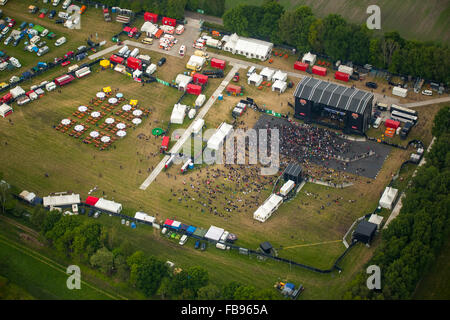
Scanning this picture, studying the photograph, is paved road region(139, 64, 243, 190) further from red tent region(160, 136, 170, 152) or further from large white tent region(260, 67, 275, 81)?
large white tent region(260, 67, 275, 81)

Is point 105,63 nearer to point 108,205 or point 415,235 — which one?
point 108,205

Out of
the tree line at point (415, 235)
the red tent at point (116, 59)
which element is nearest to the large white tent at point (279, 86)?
the red tent at point (116, 59)

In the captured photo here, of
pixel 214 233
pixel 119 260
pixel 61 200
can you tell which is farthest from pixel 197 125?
pixel 119 260

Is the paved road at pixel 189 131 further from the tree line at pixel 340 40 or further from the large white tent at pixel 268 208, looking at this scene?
the large white tent at pixel 268 208

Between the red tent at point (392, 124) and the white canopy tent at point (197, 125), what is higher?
the red tent at point (392, 124)

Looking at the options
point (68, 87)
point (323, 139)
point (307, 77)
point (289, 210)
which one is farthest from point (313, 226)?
point (68, 87)
